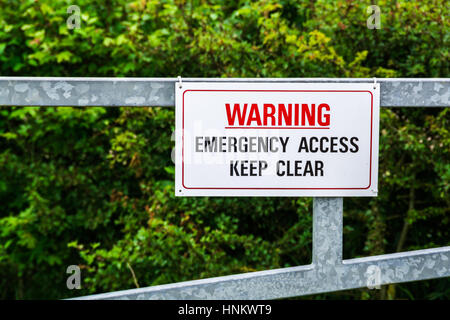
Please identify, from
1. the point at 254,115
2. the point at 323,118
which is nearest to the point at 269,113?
the point at 254,115

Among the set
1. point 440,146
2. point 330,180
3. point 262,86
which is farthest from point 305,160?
point 440,146

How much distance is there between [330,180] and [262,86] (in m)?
0.33

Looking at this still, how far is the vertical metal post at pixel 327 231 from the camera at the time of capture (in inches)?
64.4

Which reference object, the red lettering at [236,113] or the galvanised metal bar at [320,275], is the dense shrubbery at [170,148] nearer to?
the galvanised metal bar at [320,275]

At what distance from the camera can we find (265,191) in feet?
5.46

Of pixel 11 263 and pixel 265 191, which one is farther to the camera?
pixel 11 263

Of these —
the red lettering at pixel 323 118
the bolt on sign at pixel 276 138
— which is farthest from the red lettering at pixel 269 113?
the red lettering at pixel 323 118

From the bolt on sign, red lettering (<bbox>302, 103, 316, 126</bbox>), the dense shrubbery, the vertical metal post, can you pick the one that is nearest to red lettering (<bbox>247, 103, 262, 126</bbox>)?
the bolt on sign

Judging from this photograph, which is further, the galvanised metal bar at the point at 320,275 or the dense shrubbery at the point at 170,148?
the dense shrubbery at the point at 170,148

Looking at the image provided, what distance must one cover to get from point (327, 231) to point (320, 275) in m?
0.13

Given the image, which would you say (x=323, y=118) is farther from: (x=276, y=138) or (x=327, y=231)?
(x=327, y=231)

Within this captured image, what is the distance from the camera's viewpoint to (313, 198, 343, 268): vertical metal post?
5.37 feet

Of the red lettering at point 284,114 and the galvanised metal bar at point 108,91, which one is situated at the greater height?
the galvanised metal bar at point 108,91

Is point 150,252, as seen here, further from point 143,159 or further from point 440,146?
point 440,146
